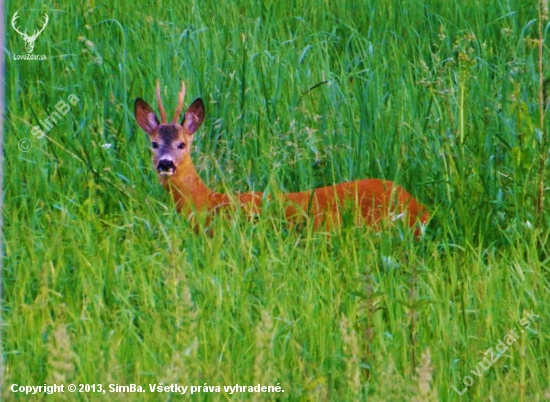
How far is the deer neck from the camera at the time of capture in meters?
5.16

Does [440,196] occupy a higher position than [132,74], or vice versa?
[132,74]

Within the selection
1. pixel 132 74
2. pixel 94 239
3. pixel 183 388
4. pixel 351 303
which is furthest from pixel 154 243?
pixel 132 74

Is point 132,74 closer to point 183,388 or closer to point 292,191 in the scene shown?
point 292,191

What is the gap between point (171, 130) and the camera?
5.33 m

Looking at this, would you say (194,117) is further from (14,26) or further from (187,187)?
(14,26)

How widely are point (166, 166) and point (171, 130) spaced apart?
1.01 feet

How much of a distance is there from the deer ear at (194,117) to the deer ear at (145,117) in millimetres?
153

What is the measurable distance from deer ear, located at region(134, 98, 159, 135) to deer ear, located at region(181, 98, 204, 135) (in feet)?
0.50

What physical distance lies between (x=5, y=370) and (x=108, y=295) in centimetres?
69

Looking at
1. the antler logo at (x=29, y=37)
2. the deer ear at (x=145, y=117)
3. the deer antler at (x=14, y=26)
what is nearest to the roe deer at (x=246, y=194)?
the deer ear at (x=145, y=117)

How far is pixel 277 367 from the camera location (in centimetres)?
334

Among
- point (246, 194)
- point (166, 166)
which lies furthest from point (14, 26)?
point (246, 194)

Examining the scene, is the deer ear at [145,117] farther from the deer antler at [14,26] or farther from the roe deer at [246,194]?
the deer antler at [14,26]

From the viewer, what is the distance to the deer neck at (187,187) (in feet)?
16.9
